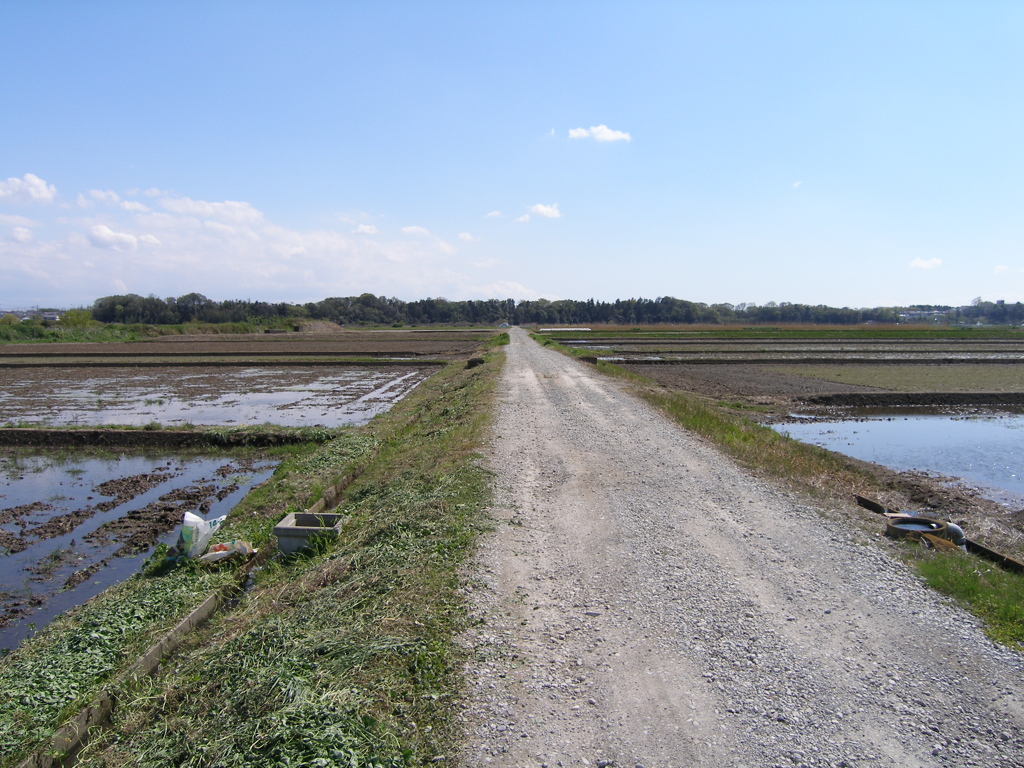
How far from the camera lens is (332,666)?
15.6 feet

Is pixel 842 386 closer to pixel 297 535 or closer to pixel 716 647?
pixel 716 647

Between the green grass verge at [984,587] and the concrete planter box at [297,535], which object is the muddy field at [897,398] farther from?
the concrete planter box at [297,535]

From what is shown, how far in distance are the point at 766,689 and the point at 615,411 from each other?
12.7m

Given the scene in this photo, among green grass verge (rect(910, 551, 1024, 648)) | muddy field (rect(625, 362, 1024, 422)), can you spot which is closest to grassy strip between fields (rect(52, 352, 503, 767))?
green grass verge (rect(910, 551, 1024, 648))

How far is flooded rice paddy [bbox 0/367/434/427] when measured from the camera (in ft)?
69.0

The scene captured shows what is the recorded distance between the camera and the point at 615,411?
1711 centimetres

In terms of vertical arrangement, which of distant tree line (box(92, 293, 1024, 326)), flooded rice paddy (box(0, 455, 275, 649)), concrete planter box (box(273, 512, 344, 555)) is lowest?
flooded rice paddy (box(0, 455, 275, 649))

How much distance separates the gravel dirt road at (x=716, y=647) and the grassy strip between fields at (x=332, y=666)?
36 centimetres

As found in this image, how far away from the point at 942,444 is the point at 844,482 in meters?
9.04

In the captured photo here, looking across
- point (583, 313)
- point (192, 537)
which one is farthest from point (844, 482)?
point (583, 313)

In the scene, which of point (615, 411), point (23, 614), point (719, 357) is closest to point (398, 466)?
point (23, 614)

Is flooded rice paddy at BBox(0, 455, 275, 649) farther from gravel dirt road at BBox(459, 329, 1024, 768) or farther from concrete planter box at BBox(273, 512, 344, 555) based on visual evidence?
gravel dirt road at BBox(459, 329, 1024, 768)

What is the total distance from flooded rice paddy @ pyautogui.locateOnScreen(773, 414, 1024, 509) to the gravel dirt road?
7.31 meters

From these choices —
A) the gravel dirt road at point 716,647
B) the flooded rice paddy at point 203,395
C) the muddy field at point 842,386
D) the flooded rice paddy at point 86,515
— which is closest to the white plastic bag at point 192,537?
the flooded rice paddy at point 86,515
